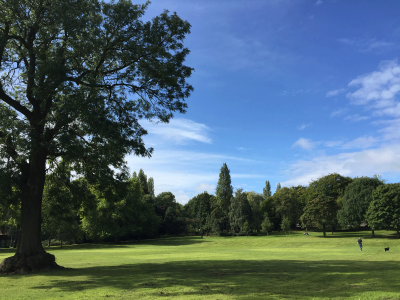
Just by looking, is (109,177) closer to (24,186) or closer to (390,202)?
(24,186)

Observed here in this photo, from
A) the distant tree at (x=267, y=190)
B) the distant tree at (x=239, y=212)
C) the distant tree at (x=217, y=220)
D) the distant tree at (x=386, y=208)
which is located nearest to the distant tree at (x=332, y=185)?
the distant tree at (x=239, y=212)

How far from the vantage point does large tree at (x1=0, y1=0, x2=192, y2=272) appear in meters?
15.6

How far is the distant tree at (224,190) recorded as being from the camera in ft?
299

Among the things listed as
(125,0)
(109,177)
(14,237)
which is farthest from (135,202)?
(125,0)

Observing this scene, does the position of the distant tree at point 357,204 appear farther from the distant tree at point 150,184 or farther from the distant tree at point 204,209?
the distant tree at point 150,184

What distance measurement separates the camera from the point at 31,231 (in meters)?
18.2

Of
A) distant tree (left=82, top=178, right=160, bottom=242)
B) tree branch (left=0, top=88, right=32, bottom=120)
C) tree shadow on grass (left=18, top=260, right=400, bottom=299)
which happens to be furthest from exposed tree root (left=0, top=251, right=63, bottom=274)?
distant tree (left=82, top=178, right=160, bottom=242)

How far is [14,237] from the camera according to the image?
7069cm

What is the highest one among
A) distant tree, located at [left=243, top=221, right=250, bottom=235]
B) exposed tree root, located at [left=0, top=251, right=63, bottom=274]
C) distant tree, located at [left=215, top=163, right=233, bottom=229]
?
distant tree, located at [left=215, top=163, right=233, bottom=229]

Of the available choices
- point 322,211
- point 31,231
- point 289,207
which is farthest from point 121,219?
point 31,231

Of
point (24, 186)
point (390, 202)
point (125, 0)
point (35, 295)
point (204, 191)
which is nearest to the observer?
point (35, 295)

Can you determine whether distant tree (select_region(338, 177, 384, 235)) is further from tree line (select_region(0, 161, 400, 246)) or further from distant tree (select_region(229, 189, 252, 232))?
distant tree (select_region(229, 189, 252, 232))

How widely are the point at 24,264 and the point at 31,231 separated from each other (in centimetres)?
198

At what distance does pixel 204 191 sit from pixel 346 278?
90053 millimetres
